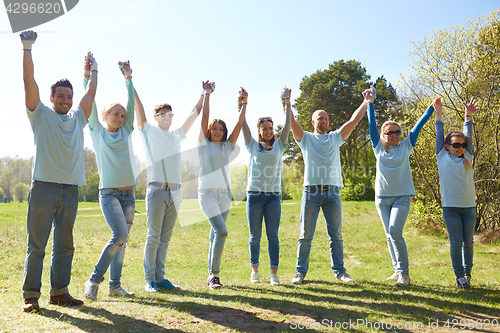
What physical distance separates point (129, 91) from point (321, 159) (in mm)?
2957

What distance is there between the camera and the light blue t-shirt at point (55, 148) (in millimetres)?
3955

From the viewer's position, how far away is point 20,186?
49938 mm

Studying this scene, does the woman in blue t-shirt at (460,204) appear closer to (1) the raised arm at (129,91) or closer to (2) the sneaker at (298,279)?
(2) the sneaker at (298,279)

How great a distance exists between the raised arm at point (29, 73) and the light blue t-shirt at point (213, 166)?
2235 millimetres

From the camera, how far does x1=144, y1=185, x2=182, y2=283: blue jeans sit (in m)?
4.98

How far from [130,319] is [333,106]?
33.5 metres

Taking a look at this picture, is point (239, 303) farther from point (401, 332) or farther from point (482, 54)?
point (482, 54)

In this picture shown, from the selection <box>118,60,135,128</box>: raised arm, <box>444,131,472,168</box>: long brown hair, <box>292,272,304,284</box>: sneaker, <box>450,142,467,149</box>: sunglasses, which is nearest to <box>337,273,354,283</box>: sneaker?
<box>292,272,304,284</box>: sneaker

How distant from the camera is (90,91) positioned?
4551 mm

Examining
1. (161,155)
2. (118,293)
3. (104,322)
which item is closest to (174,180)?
(161,155)

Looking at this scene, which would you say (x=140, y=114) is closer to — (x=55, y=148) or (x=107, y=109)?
(x=107, y=109)

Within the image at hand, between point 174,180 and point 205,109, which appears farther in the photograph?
point 205,109

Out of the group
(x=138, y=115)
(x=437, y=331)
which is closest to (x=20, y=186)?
(x=138, y=115)

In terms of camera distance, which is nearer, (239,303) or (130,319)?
(130,319)
